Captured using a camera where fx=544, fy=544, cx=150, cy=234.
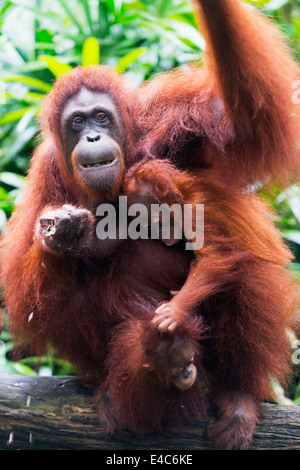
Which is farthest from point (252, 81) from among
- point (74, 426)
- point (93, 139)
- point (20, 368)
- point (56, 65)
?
point (20, 368)

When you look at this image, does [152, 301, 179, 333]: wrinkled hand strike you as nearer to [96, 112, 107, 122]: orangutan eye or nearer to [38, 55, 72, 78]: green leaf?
[96, 112, 107, 122]: orangutan eye

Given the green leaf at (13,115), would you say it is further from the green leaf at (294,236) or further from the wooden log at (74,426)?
the wooden log at (74,426)

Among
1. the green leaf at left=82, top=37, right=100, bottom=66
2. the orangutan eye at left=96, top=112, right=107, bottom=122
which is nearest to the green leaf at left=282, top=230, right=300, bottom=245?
the green leaf at left=82, top=37, right=100, bottom=66

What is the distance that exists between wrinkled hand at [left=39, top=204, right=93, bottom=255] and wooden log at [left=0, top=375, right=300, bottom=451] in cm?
75

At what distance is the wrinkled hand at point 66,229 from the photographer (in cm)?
197

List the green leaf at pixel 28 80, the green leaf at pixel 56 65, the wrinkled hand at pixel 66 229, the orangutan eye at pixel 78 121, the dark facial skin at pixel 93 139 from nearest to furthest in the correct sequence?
the wrinkled hand at pixel 66 229
the dark facial skin at pixel 93 139
the orangutan eye at pixel 78 121
the green leaf at pixel 56 65
the green leaf at pixel 28 80

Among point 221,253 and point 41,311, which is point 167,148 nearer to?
point 221,253

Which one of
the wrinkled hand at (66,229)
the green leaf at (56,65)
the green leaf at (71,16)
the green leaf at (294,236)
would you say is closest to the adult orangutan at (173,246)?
the wrinkled hand at (66,229)

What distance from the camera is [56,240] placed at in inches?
78.9

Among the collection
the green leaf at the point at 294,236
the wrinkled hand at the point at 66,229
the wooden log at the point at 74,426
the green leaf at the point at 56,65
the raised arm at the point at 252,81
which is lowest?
the green leaf at the point at 294,236

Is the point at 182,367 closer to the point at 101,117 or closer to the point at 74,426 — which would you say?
the point at 74,426

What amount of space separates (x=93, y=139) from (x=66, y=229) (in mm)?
426

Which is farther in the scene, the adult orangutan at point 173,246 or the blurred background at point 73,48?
the blurred background at point 73,48
